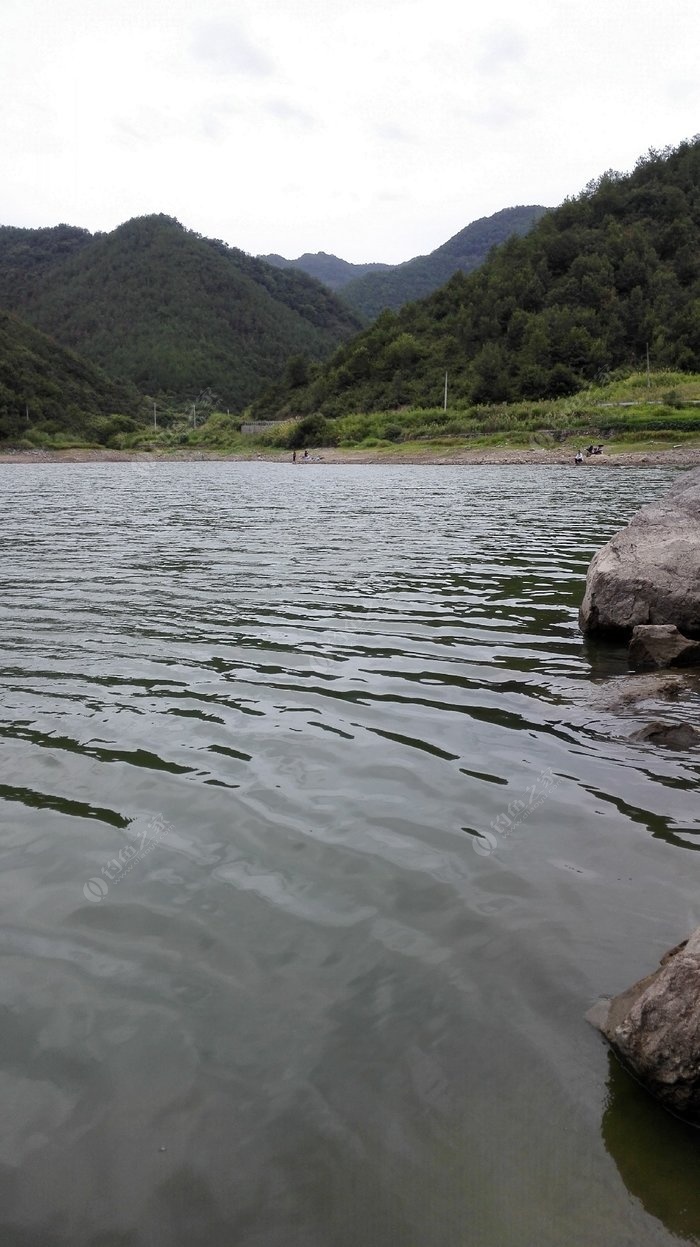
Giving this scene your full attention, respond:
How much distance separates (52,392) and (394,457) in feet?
323

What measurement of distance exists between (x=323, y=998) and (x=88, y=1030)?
88 cm

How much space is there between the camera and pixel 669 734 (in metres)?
6.12

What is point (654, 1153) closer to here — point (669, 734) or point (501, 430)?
point (669, 734)

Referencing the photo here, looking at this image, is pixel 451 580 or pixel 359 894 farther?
pixel 451 580

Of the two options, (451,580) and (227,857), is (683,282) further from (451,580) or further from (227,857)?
(227,857)

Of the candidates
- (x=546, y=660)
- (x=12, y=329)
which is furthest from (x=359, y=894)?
(x=12, y=329)

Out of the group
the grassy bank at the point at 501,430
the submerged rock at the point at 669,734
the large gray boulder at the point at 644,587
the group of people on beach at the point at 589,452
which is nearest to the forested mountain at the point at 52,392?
the grassy bank at the point at 501,430

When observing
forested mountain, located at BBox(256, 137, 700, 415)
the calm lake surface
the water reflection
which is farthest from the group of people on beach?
the water reflection

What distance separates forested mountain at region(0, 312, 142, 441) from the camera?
435 ft

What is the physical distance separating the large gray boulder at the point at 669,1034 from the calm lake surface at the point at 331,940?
0.10 meters

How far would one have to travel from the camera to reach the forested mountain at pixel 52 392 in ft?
435

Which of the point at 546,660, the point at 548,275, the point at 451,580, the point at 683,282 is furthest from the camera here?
the point at 548,275

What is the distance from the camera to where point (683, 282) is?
115562mm

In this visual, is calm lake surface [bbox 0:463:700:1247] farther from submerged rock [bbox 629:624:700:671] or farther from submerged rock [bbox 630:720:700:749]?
submerged rock [bbox 629:624:700:671]
